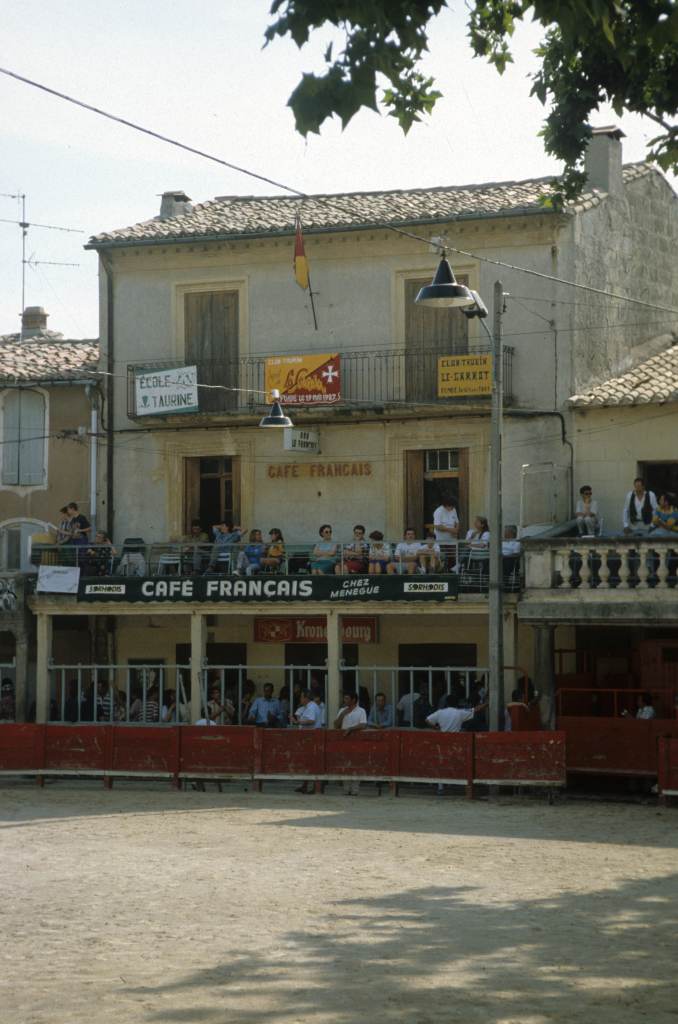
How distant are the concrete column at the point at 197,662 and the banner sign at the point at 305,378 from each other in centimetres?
433

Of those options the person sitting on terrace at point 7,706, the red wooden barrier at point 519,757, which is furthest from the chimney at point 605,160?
the person sitting on terrace at point 7,706

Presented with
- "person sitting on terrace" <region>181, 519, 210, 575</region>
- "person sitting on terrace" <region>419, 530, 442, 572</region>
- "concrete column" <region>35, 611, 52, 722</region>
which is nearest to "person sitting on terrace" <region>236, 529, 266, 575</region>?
"person sitting on terrace" <region>181, 519, 210, 575</region>

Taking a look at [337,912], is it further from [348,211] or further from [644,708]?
[348,211]

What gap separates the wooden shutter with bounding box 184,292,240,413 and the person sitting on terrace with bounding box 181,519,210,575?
2.27m

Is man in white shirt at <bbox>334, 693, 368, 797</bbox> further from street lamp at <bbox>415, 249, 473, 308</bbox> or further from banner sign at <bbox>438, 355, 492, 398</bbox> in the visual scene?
street lamp at <bbox>415, 249, 473, 308</bbox>

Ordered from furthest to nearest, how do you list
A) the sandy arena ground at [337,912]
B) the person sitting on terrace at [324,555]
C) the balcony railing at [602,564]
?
the person sitting on terrace at [324,555], the balcony railing at [602,564], the sandy arena ground at [337,912]

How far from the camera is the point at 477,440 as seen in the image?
29562mm

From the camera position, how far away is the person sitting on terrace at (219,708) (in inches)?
1091

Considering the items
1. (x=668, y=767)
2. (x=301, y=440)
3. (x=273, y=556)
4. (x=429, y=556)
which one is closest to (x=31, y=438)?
(x=301, y=440)

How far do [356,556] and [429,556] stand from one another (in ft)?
4.27

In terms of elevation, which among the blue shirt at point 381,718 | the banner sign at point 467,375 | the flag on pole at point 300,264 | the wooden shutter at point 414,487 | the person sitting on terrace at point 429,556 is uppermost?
the flag on pole at point 300,264

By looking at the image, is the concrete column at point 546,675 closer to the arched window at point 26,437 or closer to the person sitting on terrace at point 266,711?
the person sitting on terrace at point 266,711

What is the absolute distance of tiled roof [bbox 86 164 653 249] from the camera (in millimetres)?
29609

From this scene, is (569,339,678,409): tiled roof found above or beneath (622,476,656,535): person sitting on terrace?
above
